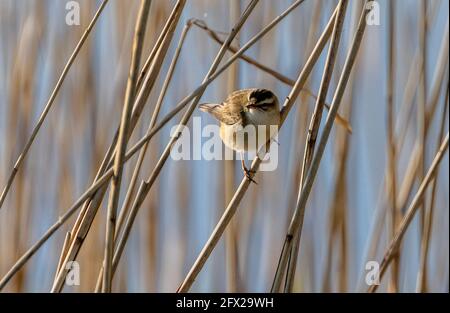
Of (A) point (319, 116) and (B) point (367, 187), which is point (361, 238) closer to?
(B) point (367, 187)

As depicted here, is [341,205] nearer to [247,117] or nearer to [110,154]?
[247,117]

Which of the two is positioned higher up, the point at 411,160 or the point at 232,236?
the point at 411,160

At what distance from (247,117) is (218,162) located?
58 centimetres

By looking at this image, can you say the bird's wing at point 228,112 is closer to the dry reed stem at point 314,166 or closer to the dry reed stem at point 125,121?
the dry reed stem at point 314,166

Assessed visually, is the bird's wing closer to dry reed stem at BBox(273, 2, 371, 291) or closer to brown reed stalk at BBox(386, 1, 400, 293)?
brown reed stalk at BBox(386, 1, 400, 293)

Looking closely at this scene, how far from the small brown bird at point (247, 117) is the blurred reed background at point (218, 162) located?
4.1 inches

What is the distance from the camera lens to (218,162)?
11.0 ft

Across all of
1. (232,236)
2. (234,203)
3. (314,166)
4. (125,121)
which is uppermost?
(125,121)

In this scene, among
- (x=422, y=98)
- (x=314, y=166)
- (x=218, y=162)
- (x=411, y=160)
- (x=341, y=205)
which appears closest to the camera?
(x=314, y=166)

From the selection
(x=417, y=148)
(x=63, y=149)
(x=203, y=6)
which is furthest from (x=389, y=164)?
(x=63, y=149)

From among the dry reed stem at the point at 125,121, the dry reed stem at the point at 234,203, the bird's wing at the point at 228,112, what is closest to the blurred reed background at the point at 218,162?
the bird's wing at the point at 228,112

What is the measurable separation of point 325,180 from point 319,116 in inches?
54.2

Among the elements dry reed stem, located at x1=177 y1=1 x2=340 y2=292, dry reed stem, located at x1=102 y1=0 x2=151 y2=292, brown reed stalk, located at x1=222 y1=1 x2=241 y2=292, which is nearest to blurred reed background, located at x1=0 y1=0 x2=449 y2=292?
brown reed stalk, located at x1=222 y1=1 x2=241 y2=292

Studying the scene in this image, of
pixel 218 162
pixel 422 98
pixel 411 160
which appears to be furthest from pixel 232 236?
pixel 422 98
